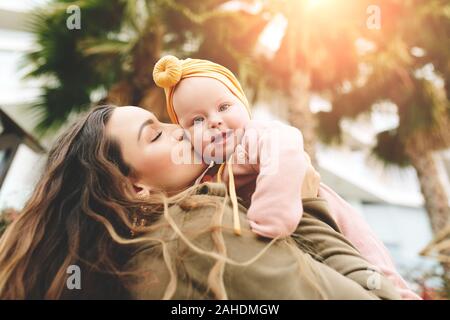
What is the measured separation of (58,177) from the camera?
4.15ft

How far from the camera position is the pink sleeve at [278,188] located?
0.97m

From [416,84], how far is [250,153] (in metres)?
6.22

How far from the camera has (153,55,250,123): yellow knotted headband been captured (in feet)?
4.54

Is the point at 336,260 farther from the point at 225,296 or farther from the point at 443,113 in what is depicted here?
the point at 443,113

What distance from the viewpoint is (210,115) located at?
132 cm

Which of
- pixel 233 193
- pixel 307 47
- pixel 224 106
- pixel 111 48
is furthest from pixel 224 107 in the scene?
pixel 307 47

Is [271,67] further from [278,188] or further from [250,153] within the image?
[278,188]

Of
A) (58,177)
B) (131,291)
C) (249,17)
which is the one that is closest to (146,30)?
(249,17)

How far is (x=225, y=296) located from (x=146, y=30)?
414cm

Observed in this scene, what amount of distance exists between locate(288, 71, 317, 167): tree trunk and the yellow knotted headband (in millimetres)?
3173

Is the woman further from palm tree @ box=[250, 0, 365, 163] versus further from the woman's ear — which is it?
palm tree @ box=[250, 0, 365, 163]

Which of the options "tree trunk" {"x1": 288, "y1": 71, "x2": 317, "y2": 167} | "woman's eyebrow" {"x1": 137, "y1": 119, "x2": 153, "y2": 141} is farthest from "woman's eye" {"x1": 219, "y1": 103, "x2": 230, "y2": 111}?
"tree trunk" {"x1": 288, "y1": 71, "x2": 317, "y2": 167}

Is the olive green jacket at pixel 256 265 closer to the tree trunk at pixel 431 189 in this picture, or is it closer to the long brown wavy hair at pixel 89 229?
the long brown wavy hair at pixel 89 229

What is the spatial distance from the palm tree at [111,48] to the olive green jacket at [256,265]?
3.49 m
